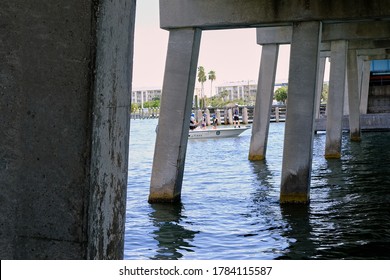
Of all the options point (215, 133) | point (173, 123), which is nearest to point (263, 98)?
point (173, 123)

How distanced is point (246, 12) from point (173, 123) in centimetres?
339

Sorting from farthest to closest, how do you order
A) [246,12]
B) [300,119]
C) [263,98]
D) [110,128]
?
1. [263,98]
2. [246,12]
3. [300,119]
4. [110,128]

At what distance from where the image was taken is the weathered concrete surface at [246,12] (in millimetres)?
17078

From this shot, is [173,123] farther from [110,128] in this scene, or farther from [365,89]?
[365,89]

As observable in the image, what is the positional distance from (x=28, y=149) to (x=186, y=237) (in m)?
8.19

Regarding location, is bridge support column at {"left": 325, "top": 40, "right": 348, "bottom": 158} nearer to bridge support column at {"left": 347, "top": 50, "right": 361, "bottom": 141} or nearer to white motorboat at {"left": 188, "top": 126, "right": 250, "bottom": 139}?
bridge support column at {"left": 347, "top": 50, "right": 361, "bottom": 141}

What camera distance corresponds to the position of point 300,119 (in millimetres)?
16641

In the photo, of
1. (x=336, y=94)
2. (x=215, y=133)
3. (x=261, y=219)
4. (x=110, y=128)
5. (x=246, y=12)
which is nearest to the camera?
(x=110, y=128)

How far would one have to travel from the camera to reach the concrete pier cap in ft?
53.8

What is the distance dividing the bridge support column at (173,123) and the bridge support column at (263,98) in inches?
484

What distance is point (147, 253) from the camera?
1123cm

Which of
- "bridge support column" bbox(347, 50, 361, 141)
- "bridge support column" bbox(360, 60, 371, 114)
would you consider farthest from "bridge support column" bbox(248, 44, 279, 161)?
"bridge support column" bbox(360, 60, 371, 114)

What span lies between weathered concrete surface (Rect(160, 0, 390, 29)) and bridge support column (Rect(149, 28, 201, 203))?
0.66m

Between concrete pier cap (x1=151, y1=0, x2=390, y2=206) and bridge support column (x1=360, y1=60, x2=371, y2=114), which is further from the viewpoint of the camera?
bridge support column (x1=360, y1=60, x2=371, y2=114)
